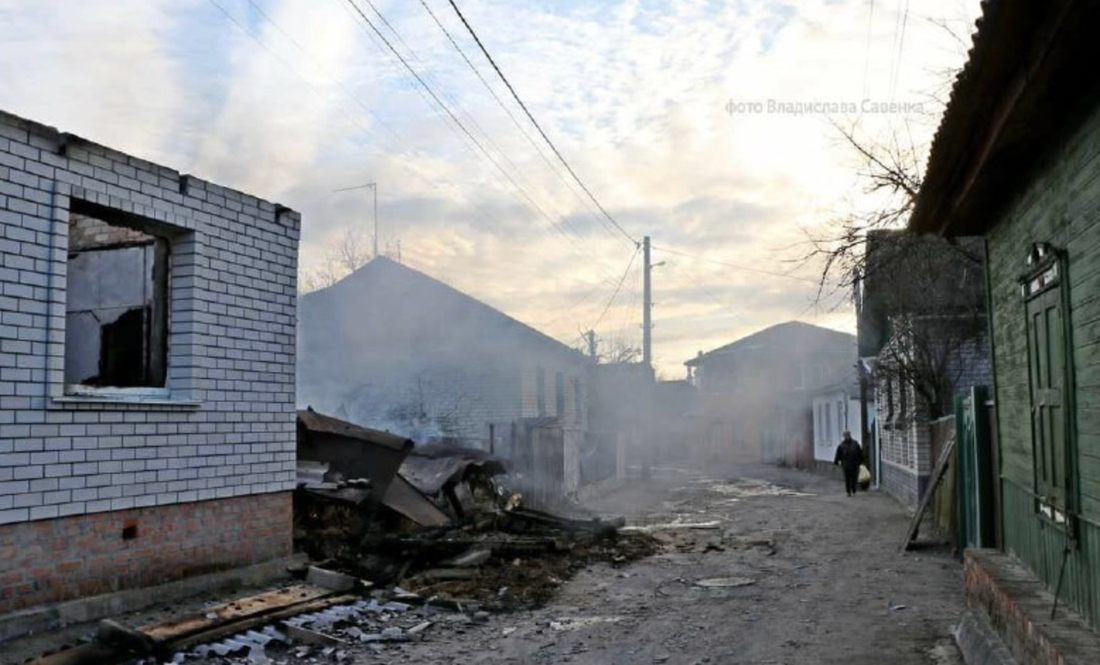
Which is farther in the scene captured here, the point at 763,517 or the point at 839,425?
the point at 839,425

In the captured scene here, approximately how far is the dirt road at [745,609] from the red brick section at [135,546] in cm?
225

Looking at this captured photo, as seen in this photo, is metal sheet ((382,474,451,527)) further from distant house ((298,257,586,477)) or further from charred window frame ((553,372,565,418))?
charred window frame ((553,372,565,418))

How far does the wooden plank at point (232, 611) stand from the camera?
22.4 ft

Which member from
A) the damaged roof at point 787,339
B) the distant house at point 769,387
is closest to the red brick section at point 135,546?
the distant house at point 769,387

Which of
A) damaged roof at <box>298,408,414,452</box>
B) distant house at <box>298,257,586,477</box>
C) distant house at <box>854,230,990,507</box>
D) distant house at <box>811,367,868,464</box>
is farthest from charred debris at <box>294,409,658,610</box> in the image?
distant house at <box>811,367,868,464</box>

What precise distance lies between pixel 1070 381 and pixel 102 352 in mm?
7672

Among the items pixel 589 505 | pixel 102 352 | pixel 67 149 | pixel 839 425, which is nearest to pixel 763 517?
pixel 589 505

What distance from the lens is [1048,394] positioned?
5.34 m

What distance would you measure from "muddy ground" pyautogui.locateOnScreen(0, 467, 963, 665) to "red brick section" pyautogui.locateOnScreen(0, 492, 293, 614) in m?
1.45

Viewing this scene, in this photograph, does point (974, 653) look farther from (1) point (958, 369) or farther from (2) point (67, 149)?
(1) point (958, 369)

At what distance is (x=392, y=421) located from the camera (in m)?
25.8

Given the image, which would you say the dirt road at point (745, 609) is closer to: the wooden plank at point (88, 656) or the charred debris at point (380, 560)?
the charred debris at point (380, 560)

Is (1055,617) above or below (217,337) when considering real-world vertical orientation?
below

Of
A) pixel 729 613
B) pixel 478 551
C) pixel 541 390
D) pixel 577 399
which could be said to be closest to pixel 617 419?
pixel 577 399
